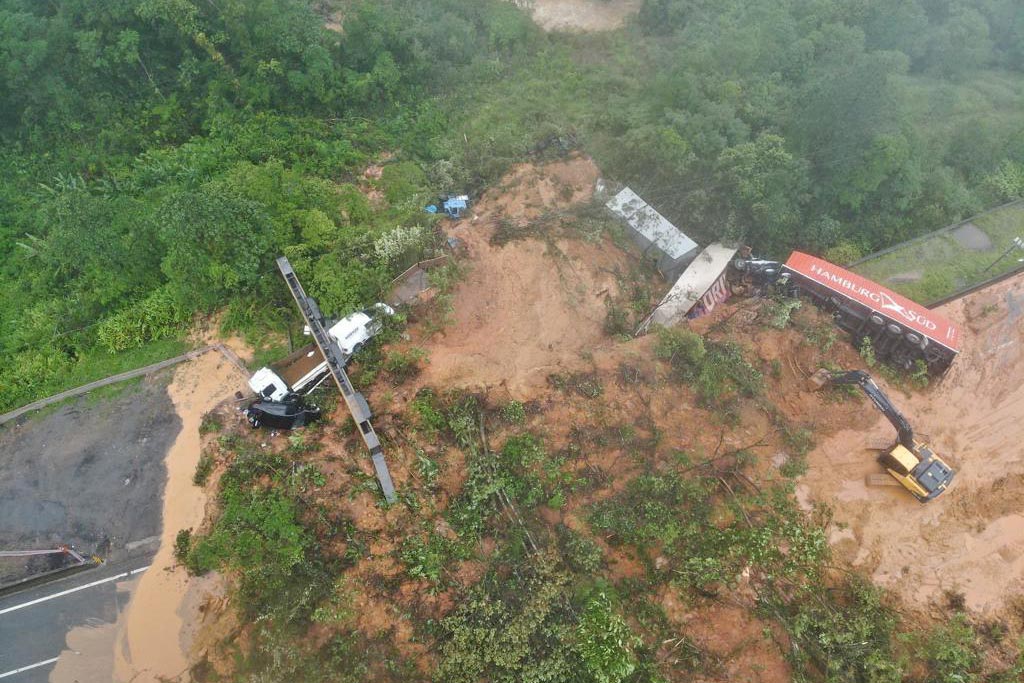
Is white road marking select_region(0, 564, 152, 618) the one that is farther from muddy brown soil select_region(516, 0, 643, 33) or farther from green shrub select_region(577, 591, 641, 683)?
muddy brown soil select_region(516, 0, 643, 33)

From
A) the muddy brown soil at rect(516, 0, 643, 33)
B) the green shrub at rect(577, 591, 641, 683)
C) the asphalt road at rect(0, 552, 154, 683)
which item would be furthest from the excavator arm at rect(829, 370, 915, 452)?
the muddy brown soil at rect(516, 0, 643, 33)

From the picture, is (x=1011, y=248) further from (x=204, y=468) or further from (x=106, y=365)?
(x=106, y=365)

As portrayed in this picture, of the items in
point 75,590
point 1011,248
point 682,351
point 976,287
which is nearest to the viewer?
point 75,590

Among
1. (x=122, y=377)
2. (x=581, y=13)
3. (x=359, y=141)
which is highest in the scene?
(x=581, y=13)

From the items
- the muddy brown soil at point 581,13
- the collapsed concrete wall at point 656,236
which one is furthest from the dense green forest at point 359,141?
the muddy brown soil at point 581,13

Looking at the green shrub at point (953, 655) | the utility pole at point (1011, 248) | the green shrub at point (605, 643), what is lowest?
the green shrub at point (953, 655)

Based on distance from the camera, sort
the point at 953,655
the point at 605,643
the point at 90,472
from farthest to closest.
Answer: the point at 90,472, the point at 953,655, the point at 605,643

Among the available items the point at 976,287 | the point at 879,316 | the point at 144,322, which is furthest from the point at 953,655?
the point at 144,322

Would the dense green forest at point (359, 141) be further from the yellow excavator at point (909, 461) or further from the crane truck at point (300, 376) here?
the yellow excavator at point (909, 461)
